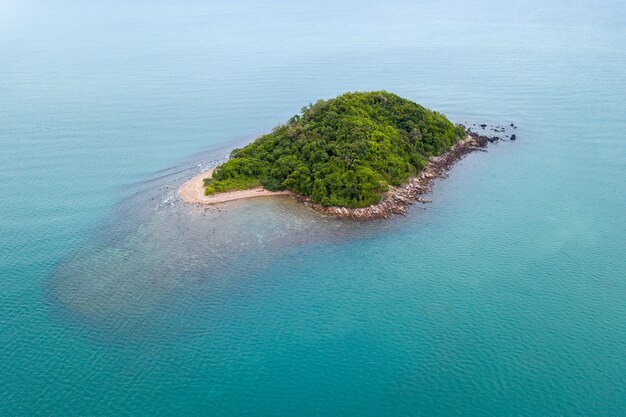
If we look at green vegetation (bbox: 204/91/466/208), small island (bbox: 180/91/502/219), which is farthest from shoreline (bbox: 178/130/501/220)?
green vegetation (bbox: 204/91/466/208)

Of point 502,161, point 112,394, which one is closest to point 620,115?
point 502,161

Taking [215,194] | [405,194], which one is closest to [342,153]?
[405,194]

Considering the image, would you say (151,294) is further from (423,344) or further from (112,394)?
(423,344)

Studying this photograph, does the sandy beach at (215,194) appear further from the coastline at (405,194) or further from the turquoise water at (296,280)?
the coastline at (405,194)

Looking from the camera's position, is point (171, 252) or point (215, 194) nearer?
point (171, 252)

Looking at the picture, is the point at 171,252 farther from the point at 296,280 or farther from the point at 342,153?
the point at 342,153
